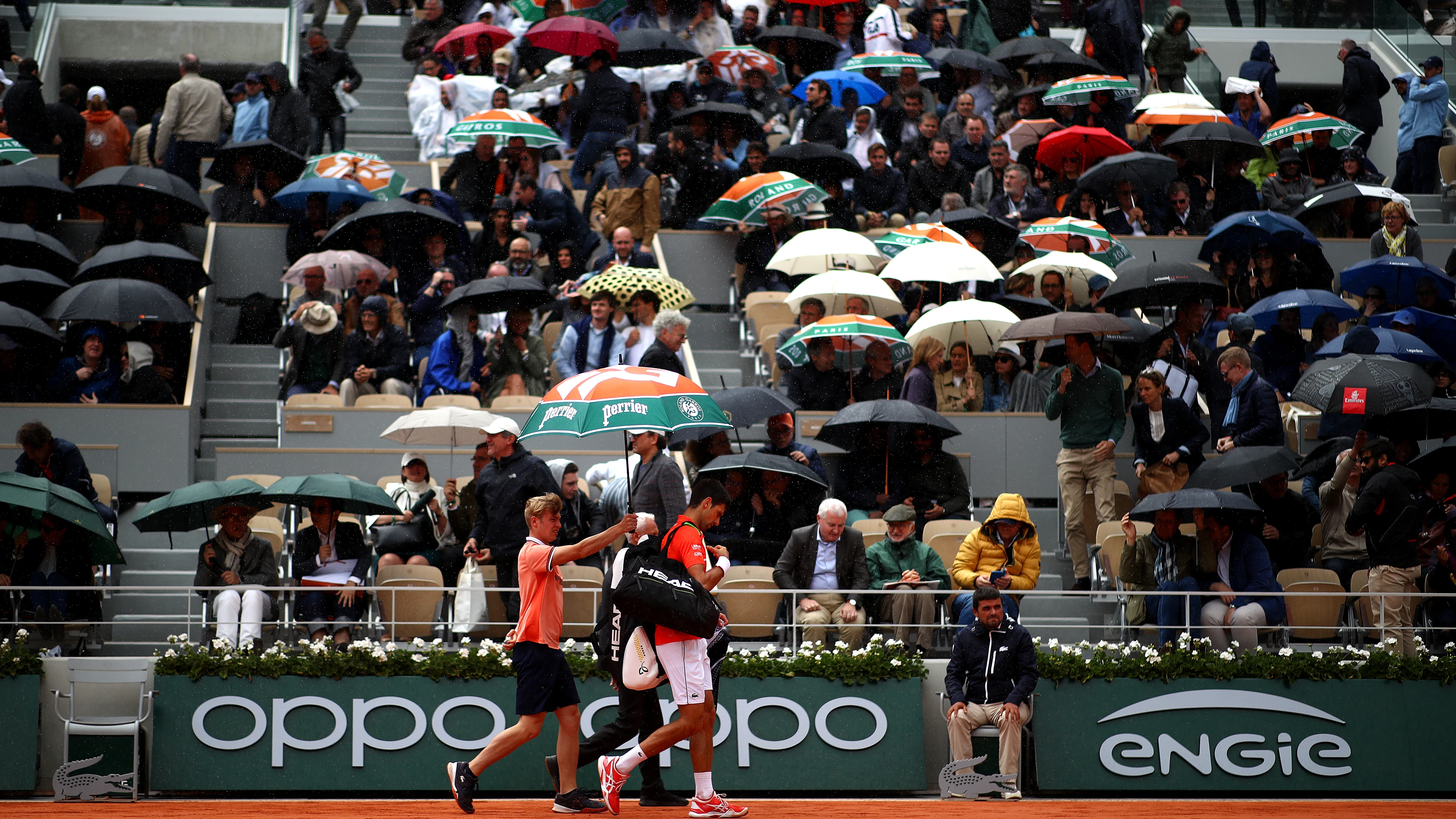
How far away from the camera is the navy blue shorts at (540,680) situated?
9.31 m

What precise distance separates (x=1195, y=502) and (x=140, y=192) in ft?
34.1

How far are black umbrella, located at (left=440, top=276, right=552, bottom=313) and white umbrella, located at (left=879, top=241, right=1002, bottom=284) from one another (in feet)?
10.5

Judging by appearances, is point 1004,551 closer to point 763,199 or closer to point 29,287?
point 763,199

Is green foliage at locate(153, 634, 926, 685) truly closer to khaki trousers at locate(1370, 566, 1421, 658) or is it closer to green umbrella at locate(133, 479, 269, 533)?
green umbrella at locate(133, 479, 269, 533)

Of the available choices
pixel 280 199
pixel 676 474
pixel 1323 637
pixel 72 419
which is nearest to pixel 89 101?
pixel 280 199

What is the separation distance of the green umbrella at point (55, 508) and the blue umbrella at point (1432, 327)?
10.9 m

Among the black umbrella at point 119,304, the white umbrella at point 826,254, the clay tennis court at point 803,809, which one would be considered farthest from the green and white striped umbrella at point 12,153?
the clay tennis court at point 803,809

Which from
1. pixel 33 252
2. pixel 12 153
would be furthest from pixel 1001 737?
pixel 12 153

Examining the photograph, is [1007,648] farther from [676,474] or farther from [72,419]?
[72,419]

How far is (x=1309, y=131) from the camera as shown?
2003 cm

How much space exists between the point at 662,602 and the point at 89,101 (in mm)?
13749

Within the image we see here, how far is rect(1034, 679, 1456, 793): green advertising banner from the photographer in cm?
1161

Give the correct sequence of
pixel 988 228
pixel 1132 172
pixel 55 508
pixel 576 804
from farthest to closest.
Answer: pixel 1132 172
pixel 988 228
pixel 55 508
pixel 576 804

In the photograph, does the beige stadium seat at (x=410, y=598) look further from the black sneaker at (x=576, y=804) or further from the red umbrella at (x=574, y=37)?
the red umbrella at (x=574, y=37)
